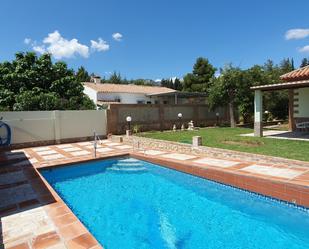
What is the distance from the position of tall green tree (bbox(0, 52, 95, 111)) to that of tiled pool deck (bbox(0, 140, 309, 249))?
10.7 m

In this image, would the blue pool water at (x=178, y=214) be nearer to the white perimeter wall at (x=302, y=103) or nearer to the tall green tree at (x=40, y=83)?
the white perimeter wall at (x=302, y=103)

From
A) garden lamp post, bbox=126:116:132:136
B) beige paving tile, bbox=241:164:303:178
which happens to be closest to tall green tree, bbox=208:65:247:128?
garden lamp post, bbox=126:116:132:136

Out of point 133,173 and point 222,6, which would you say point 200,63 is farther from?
point 133,173

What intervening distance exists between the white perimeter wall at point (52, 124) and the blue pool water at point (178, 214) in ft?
22.8

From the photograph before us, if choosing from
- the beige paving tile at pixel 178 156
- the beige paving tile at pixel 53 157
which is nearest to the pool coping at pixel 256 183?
the beige paving tile at pixel 178 156

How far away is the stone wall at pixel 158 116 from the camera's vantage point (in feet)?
57.1

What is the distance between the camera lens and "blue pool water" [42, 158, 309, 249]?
4.78 metres

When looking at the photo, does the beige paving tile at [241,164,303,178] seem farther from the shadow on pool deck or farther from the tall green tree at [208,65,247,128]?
the tall green tree at [208,65,247,128]

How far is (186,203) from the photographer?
6.61 metres

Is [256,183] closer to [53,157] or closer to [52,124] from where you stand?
[53,157]

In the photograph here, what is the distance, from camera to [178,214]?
593 cm

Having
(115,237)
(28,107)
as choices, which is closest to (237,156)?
(115,237)

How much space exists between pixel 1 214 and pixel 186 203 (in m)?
4.27

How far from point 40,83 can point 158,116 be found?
12106mm
